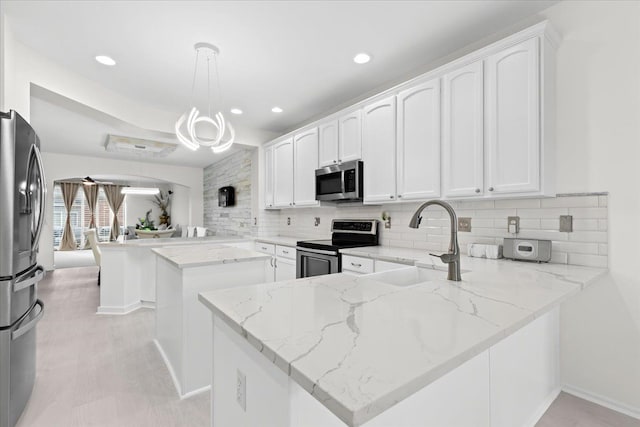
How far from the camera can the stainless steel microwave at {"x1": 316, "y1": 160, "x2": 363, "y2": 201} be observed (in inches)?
121

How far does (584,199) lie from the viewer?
6.27 ft

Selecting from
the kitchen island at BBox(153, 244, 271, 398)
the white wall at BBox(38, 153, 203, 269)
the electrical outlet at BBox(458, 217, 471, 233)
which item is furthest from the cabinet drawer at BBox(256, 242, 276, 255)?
the white wall at BBox(38, 153, 203, 269)

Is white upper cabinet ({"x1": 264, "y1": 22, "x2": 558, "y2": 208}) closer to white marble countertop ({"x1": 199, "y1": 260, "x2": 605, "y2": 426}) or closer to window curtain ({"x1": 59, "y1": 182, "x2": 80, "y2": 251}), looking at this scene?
white marble countertop ({"x1": 199, "y1": 260, "x2": 605, "y2": 426})

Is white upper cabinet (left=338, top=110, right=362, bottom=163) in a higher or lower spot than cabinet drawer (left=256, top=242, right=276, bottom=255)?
higher

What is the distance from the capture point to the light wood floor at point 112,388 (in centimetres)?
174

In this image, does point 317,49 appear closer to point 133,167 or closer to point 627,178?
point 627,178

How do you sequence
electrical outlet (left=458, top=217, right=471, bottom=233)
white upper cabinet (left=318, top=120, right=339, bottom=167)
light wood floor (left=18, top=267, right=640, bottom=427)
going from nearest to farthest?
1. light wood floor (left=18, top=267, right=640, bottom=427)
2. electrical outlet (left=458, top=217, right=471, bottom=233)
3. white upper cabinet (left=318, top=120, right=339, bottom=167)

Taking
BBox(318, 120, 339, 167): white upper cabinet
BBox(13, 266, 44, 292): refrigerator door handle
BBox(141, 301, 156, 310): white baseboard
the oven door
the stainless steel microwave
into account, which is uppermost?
BBox(318, 120, 339, 167): white upper cabinet

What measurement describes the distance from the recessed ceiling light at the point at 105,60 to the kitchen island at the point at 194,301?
1.86 metres

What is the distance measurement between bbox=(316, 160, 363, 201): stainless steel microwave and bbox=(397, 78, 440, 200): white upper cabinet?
496 mm

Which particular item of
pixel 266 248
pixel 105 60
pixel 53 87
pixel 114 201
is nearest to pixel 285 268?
pixel 266 248

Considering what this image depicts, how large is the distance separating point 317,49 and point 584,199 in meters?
2.26

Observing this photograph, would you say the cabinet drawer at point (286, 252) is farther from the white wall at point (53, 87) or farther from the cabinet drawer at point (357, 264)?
the white wall at point (53, 87)

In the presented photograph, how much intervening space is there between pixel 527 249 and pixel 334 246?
157 cm
